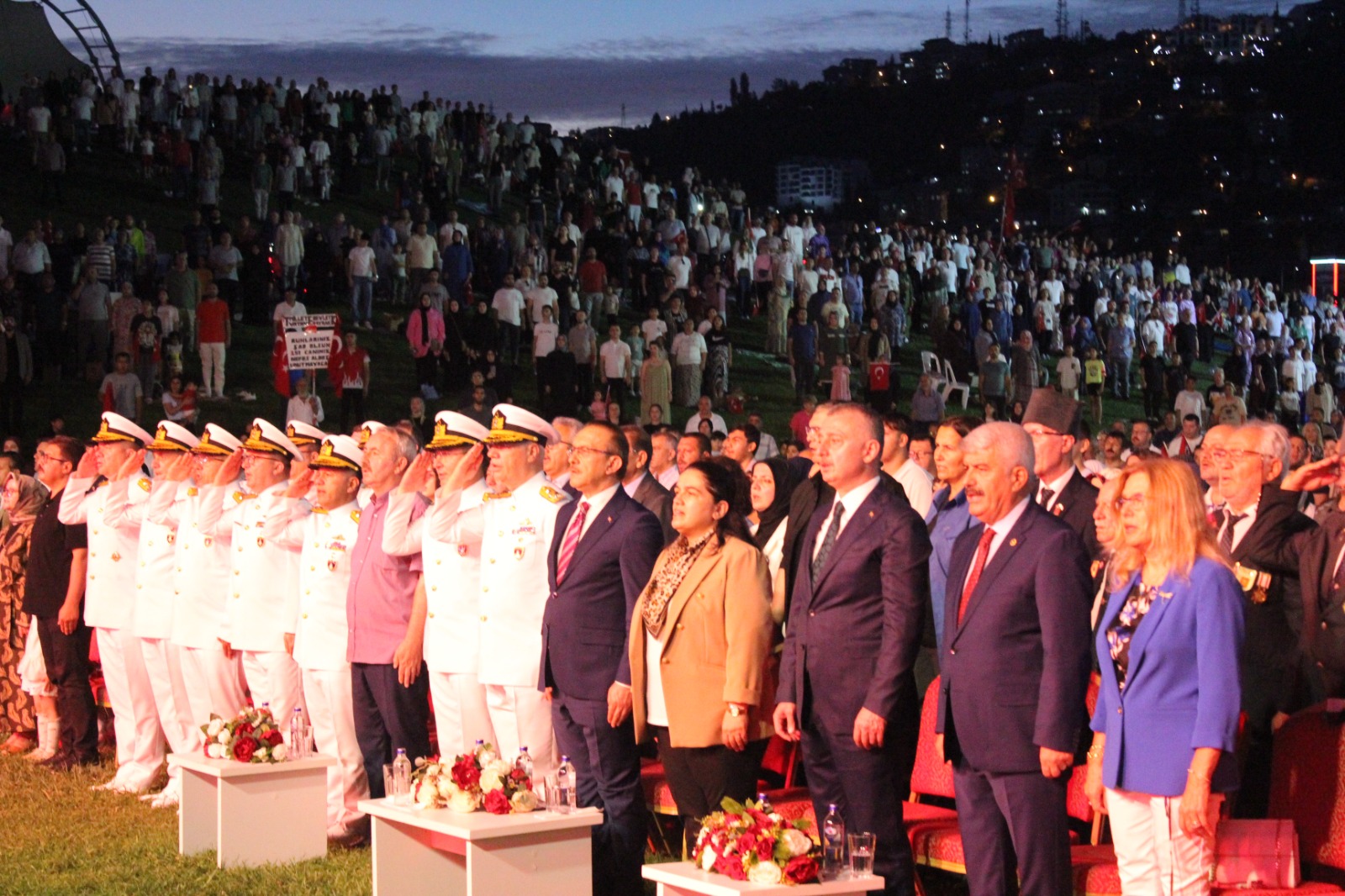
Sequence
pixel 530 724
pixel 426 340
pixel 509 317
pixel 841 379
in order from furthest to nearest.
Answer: pixel 841 379 < pixel 509 317 < pixel 426 340 < pixel 530 724

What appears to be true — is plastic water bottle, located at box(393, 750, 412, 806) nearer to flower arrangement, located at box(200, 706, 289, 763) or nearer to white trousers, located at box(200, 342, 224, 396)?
flower arrangement, located at box(200, 706, 289, 763)

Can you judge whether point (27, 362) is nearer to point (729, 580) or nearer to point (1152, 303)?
point (729, 580)

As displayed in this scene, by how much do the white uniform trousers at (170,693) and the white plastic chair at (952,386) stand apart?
681 inches

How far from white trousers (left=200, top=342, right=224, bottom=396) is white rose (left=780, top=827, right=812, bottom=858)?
657 inches

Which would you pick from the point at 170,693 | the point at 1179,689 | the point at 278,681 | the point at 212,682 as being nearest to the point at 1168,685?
the point at 1179,689

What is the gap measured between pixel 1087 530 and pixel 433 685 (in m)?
2.85

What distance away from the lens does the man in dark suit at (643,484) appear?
30.1ft

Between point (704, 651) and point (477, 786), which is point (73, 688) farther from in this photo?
point (704, 651)

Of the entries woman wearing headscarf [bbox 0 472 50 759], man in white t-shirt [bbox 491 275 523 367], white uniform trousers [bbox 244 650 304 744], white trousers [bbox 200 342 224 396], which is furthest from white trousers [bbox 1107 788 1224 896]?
man in white t-shirt [bbox 491 275 523 367]

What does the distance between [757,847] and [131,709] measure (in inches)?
217

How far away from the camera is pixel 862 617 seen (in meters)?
5.69

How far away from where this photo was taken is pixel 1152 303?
100 ft

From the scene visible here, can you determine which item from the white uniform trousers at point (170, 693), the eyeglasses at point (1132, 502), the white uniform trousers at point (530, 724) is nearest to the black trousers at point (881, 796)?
the eyeglasses at point (1132, 502)

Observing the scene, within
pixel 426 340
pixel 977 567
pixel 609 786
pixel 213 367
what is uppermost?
pixel 426 340
